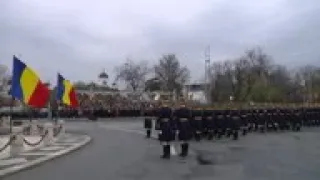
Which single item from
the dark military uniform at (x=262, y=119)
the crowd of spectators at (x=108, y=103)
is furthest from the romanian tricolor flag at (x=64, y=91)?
the crowd of spectators at (x=108, y=103)

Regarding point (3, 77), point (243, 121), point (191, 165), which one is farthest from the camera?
point (3, 77)

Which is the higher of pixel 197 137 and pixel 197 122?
pixel 197 122

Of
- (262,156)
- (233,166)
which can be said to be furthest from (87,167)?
(262,156)

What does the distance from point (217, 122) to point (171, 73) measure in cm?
7300

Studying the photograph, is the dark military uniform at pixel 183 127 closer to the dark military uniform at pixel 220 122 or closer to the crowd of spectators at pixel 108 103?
the dark military uniform at pixel 220 122

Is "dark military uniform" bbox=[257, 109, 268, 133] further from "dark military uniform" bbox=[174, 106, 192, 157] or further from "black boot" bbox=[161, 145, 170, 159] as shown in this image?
"black boot" bbox=[161, 145, 170, 159]

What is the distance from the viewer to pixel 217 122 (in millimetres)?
27469

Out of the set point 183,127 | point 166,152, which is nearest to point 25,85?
point 166,152

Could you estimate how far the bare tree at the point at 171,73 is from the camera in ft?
329

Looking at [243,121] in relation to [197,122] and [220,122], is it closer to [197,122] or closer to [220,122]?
[220,122]

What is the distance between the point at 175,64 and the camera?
101 meters

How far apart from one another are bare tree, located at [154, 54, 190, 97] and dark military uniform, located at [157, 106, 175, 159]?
80.6 m

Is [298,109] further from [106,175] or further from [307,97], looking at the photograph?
[307,97]

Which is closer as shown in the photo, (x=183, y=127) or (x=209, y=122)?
(x=183, y=127)
